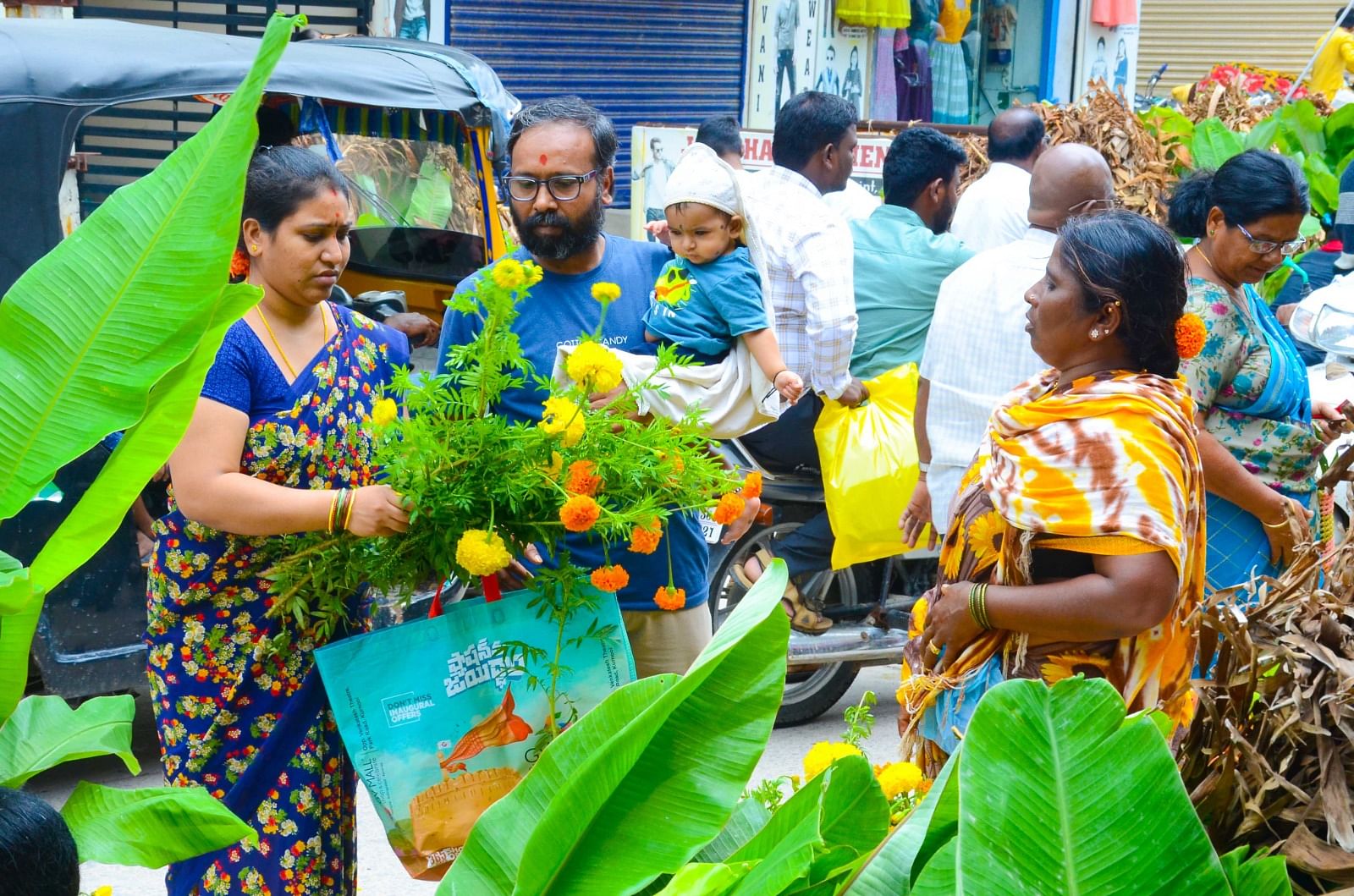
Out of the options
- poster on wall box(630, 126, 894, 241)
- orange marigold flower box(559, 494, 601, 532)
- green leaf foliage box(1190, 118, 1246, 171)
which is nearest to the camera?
orange marigold flower box(559, 494, 601, 532)

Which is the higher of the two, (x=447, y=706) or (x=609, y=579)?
(x=609, y=579)

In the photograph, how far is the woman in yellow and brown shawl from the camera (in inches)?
89.4

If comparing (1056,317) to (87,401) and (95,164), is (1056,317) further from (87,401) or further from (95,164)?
(95,164)

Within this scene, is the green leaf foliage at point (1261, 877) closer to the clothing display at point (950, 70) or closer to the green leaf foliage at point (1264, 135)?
the green leaf foliage at point (1264, 135)

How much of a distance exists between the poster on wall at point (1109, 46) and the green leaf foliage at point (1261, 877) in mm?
13158

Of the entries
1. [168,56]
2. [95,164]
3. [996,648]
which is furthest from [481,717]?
[95,164]

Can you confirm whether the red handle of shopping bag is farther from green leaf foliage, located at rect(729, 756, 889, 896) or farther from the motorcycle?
the motorcycle

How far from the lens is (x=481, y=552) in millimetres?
2301

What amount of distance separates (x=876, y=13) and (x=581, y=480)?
393 inches

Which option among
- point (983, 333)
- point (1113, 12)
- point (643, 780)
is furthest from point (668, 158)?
point (1113, 12)

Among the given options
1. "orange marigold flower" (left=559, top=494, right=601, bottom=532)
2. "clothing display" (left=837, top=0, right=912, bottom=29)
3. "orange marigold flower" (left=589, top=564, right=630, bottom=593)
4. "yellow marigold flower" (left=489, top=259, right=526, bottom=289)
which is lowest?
"orange marigold flower" (left=589, top=564, right=630, bottom=593)

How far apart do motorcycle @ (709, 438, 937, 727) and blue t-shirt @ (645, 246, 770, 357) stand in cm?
144

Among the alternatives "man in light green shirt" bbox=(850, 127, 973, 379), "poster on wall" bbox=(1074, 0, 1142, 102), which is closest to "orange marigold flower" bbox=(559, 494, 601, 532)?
"man in light green shirt" bbox=(850, 127, 973, 379)

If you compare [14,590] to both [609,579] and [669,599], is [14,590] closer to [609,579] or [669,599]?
[609,579]
